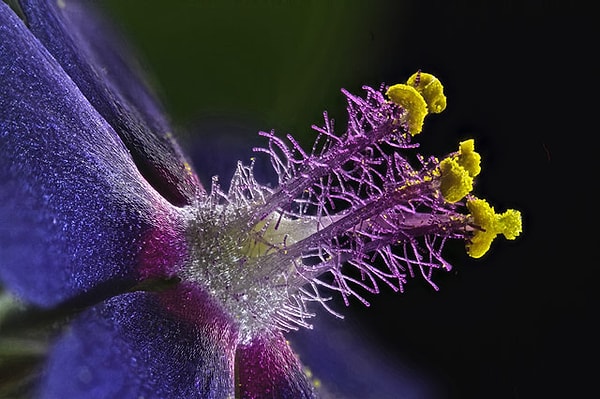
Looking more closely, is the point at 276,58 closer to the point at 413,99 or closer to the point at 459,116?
the point at 459,116

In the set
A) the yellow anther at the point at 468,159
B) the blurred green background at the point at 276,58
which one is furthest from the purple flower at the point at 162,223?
the blurred green background at the point at 276,58

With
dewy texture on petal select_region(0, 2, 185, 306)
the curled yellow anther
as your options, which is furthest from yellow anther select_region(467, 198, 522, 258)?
dewy texture on petal select_region(0, 2, 185, 306)

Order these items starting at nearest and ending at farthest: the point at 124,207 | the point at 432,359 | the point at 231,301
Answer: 1. the point at 124,207
2. the point at 231,301
3. the point at 432,359

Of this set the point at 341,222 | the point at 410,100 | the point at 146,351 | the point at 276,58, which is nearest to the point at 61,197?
the point at 146,351

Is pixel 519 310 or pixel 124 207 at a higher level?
pixel 124 207

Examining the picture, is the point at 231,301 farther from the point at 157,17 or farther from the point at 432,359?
the point at 157,17

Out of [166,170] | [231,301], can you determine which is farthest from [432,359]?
[166,170]

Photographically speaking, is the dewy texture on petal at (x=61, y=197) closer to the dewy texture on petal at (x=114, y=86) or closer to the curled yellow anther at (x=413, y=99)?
the dewy texture on petal at (x=114, y=86)

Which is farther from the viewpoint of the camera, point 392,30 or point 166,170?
point 392,30
